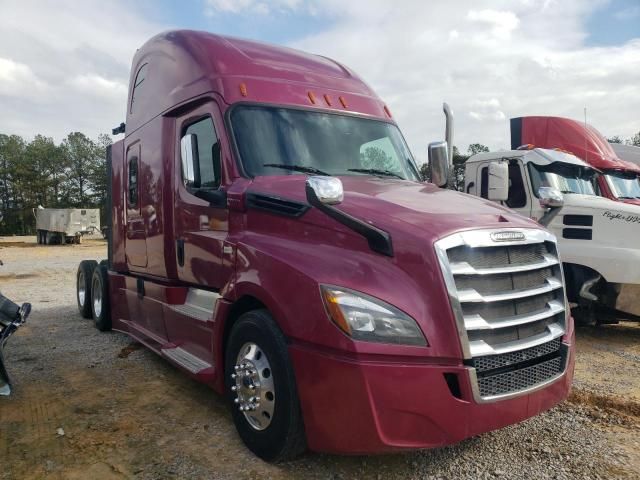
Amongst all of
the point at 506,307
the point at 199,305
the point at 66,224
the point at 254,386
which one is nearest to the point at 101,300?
the point at 199,305

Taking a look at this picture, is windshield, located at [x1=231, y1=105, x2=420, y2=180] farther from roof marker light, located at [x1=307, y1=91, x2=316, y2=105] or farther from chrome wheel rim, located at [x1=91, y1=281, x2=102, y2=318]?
chrome wheel rim, located at [x1=91, y1=281, x2=102, y2=318]

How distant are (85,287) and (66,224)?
25293 millimetres

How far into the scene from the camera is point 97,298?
8.16 m

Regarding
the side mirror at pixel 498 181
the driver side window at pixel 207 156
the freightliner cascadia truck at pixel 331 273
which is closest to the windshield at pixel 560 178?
the side mirror at pixel 498 181

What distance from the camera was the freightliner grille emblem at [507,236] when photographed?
3.20 metres

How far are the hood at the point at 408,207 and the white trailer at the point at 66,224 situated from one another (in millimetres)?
30843

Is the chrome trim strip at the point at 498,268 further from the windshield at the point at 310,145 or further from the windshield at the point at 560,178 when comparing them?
the windshield at the point at 560,178

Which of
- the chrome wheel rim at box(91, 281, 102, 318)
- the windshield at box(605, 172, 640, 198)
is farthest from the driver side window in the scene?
the windshield at box(605, 172, 640, 198)

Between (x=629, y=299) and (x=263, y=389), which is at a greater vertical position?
(x=263, y=389)

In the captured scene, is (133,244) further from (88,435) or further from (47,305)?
(47,305)

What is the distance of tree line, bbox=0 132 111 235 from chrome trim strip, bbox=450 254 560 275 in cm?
6397

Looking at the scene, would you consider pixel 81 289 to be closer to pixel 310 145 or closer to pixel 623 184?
pixel 310 145

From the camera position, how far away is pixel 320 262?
3.20 metres

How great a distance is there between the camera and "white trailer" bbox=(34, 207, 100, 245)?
31430 mm
